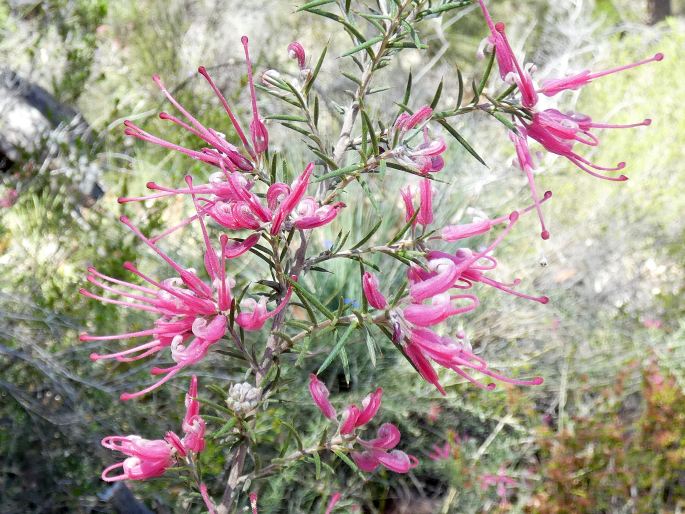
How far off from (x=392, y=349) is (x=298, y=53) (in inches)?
59.3

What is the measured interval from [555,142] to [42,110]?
10.4 feet

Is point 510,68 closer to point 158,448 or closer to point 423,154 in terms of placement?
point 423,154

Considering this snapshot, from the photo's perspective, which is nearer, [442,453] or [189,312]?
[189,312]

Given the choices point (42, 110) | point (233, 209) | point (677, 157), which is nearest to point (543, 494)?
point (233, 209)

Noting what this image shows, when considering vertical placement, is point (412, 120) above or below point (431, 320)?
above

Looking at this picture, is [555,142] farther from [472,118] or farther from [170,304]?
[472,118]

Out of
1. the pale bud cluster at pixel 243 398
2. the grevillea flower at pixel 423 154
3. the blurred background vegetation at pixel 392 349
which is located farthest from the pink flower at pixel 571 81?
the pale bud cluster at pixel 243 398

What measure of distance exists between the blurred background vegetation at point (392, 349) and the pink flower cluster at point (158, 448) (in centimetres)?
40

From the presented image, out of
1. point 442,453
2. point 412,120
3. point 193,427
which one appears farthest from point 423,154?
point 442,453

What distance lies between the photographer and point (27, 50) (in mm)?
2566

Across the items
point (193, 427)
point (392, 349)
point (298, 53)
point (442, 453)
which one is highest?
point (298, 53)

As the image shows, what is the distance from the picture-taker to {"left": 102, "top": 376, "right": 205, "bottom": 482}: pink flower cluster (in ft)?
2.70

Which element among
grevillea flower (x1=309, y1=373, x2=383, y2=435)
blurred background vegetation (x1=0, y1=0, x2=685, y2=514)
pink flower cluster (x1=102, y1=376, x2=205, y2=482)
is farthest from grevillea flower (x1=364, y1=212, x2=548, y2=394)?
blurred background vegetation (x1=0, y1=0, x2=685, y2=514)

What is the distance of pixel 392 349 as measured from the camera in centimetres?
226
